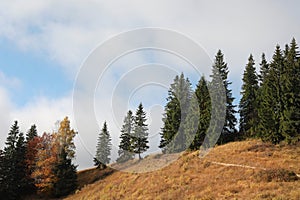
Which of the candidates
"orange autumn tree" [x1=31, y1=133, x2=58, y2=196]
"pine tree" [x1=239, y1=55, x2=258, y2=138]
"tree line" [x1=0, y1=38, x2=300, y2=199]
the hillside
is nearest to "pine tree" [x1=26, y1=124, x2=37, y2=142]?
"tree line" [x1=0, y1=38, x2=300, y2=199]

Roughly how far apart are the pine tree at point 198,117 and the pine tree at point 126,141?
16614mm

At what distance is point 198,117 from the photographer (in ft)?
190

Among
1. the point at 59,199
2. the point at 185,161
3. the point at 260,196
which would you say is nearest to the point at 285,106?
the point at 185,161

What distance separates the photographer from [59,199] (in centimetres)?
5216

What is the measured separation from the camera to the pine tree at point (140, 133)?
6744cm

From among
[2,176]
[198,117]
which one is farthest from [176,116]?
[2,176]

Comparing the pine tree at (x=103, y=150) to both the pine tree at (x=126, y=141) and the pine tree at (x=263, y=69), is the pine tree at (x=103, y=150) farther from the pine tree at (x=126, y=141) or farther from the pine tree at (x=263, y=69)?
the pine tree at (x=263, y=69)

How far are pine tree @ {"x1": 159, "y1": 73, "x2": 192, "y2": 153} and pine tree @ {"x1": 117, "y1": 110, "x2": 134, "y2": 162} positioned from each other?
8537 mm

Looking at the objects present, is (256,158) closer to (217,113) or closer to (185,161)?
(185,161)

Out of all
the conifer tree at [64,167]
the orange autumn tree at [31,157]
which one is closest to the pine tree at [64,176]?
the conifer tree at [64,167]

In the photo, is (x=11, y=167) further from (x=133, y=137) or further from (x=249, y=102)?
(x=249, y=102)

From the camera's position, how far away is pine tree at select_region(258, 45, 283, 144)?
153 ft

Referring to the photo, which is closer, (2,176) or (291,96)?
(291,96)

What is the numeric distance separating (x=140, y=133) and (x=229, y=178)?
3922 centimetres
